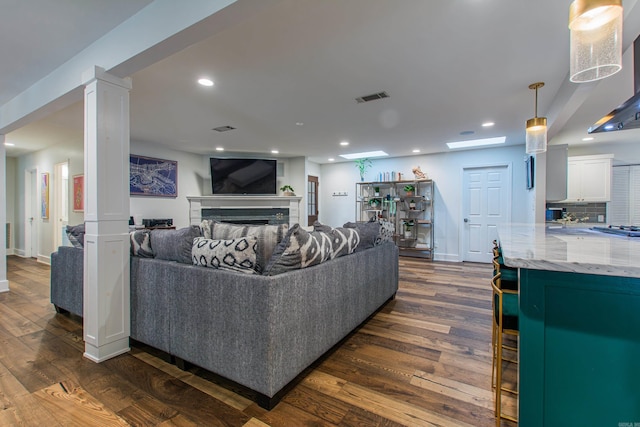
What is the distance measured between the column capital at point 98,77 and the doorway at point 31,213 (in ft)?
20.5

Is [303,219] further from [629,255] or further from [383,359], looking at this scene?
[629,255]

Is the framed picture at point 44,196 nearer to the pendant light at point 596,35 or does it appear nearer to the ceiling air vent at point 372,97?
the ceiling air vent at point 372,97

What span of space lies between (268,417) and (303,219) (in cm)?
566

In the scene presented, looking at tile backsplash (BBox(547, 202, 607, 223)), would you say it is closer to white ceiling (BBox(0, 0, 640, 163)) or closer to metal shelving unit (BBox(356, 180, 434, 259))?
white ceiling (BBox(0, 0, 640, 163))

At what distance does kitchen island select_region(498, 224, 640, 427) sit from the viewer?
1.01 metres

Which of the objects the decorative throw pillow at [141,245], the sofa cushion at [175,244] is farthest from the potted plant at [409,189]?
the decorative throw pillow at [141,245]

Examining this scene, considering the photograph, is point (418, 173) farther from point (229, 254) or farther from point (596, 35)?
point (229, 254)

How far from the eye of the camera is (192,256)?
199 cm

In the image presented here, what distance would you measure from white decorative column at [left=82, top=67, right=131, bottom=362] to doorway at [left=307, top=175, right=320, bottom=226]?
5.35 metres

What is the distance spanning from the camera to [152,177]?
5473 mm

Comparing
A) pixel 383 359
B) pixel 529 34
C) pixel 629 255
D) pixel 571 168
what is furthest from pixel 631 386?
pixel 571 168

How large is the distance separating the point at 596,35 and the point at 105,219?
9.90 ft

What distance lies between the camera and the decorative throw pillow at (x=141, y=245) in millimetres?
2309

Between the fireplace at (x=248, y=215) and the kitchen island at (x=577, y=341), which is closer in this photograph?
the kitchen island at (x=577, y=341)
